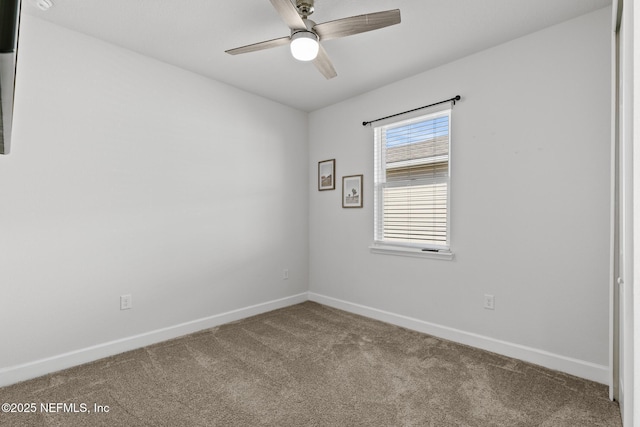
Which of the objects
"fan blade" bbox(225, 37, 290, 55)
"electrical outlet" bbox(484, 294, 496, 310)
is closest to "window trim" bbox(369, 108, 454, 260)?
"electrical outlet" bbox(484, 294, 496, 310)

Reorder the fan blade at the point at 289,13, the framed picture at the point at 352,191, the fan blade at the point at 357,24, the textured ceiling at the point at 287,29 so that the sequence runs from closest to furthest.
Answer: the fan blade at the point at 289,13
the fan blade at the point at 357,24
the textured ceiling at the point at 287,29
the framed picture at the point at 352,191

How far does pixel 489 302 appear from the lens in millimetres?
2828

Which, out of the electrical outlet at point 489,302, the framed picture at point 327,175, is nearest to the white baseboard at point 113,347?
the framed picture at point 327,175

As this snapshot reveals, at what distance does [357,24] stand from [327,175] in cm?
233

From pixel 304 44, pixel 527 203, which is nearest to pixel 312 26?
pixel 304 44

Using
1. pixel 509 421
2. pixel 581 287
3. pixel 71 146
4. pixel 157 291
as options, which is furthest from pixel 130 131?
pixel 581 287

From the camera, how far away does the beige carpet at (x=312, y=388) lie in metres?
1.91

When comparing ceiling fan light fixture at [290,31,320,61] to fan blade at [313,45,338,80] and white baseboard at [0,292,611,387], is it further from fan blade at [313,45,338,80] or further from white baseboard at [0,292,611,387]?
white baseboard at [0,292,611,387]

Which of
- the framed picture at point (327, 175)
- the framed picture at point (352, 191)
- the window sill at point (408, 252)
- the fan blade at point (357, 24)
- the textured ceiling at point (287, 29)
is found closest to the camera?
the fan blade at point (357, 24)

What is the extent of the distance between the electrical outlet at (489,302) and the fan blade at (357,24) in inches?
89.2

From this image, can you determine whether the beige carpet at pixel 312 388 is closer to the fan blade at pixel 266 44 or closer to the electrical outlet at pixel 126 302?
Answer: the electrical outlet at pixel 126 302

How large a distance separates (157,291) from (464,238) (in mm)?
2841

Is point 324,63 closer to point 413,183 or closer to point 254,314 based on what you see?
point 413,183

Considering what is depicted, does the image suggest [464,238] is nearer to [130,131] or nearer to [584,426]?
[584,426]
